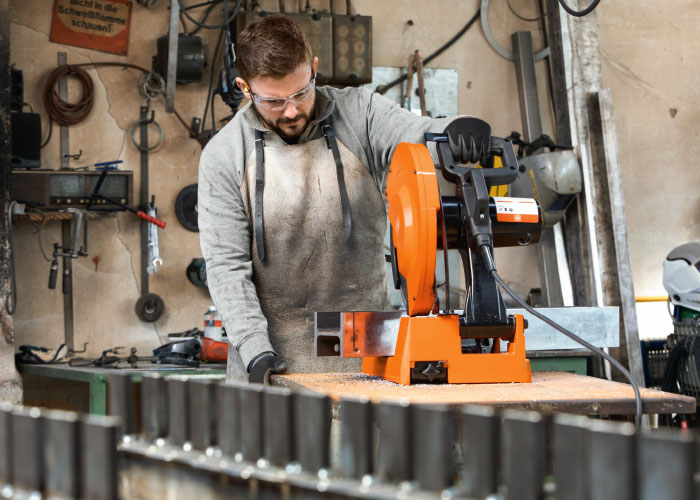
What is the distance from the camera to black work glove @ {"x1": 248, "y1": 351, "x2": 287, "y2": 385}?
1.75m

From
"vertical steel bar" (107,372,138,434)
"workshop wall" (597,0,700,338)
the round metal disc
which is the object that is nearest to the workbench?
the round metal disc

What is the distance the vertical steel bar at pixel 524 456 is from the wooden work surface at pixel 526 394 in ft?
1.94

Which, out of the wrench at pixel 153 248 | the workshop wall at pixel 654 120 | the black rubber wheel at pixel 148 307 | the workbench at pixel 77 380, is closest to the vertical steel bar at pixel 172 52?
the wrench at pixel 153 248

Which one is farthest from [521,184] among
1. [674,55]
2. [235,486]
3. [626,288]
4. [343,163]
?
[235,486]

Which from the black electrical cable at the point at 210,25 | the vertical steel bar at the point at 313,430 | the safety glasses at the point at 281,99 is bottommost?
the vertical steel bar at the point at 313,430

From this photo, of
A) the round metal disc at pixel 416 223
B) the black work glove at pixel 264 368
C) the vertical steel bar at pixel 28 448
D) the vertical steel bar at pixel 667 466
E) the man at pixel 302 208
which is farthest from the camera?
the man at pixel 302 208

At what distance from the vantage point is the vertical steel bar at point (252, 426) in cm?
81

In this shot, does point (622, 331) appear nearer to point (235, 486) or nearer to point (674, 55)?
point (674, 55)

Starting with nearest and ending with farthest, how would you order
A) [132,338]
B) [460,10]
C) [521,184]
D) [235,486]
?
[235,486] → [521,184] → [132,338] → [460,10]

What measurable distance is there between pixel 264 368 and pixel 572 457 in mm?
1150

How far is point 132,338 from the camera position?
4.07m

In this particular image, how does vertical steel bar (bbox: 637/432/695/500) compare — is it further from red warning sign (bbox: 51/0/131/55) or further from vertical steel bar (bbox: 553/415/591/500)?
red warning sign (bbox: 51/0/131/55)

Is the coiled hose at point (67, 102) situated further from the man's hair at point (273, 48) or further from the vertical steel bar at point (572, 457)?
the vertical steel bar at point (572, 457)

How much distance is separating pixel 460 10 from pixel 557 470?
410 cm
